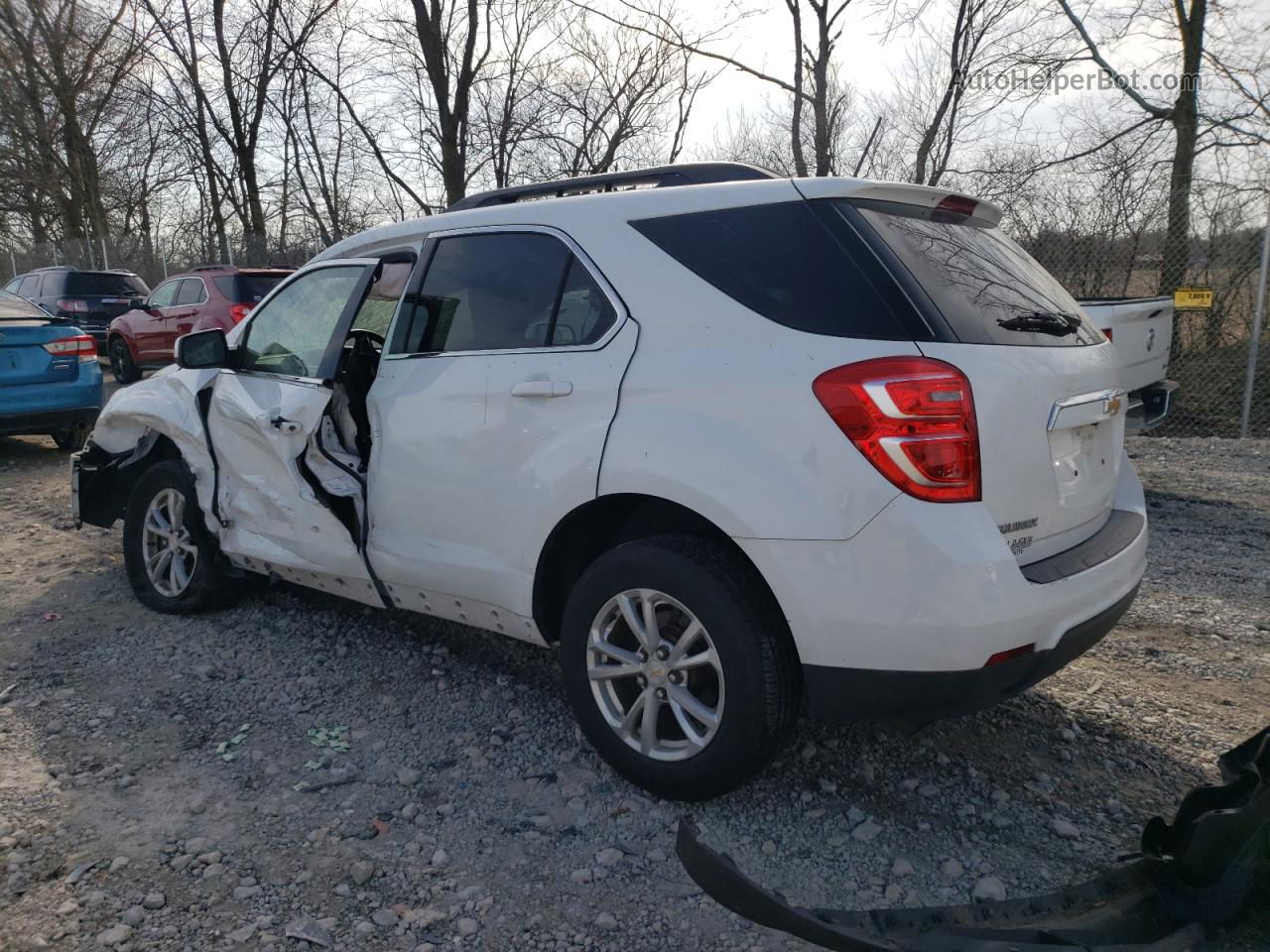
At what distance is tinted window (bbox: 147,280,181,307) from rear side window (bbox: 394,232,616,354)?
12.3 metres

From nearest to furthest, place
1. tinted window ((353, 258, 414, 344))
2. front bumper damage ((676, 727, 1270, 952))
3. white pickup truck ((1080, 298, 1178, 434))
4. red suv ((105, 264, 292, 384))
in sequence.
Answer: front bumper damage ((676, 727, 1270, 952))
tinted window ((353, 258, 414, 344))
white pickup truck ((1080, 298, 1178, 434))
red suv ((105, 264, 292, 384))

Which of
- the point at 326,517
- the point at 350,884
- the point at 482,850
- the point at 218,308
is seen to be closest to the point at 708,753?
the point at 482,850

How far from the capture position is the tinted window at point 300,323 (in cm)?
404

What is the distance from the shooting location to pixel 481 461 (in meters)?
3.20

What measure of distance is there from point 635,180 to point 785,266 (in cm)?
97

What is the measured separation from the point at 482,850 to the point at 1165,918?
1.77 meters

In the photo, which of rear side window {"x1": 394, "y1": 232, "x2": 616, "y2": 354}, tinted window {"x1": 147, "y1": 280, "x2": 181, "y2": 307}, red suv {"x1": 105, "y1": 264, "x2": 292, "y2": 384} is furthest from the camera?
tinted window {"x1": 147, "y1": 280, "x2": 181, "y2": 307}

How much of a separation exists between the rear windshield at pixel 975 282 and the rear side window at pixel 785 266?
164mm

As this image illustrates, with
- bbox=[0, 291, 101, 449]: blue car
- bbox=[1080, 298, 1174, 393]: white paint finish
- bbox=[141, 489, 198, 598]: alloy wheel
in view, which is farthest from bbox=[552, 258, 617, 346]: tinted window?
bbox=[0, 291, 101, 449]: blue car

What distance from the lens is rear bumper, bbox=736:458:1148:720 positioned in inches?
91.7

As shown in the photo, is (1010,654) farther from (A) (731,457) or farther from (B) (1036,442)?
(A) (731,457)

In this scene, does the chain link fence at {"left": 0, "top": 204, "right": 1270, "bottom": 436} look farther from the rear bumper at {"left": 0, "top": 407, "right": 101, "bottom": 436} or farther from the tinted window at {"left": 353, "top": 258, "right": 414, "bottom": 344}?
the rear bumper at {"left": 0, "top": 407, "right": 101, "bottom": 436}

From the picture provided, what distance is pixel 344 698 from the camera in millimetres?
3705

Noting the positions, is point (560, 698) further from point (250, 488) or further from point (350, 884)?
point (250, 488)
